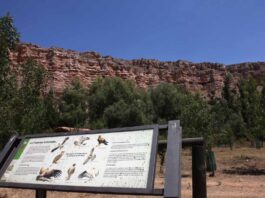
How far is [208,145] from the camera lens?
19.9m

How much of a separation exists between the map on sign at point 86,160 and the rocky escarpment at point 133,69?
53.1 m

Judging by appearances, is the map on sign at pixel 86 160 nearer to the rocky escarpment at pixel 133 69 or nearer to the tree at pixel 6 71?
the tree at pixel 6 71

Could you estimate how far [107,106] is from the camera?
→ 39938 mm

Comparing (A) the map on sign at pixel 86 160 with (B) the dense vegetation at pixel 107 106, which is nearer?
(A) the map on sign at pixel 86 160

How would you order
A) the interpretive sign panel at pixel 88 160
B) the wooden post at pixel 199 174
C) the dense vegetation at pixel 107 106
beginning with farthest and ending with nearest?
the dense vegetation at pixel 107 106, the wooden post at pixel 199 174, the interpretive sign panel at pixel 88 160

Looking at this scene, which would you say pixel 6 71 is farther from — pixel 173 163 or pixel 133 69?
pixel 133 69

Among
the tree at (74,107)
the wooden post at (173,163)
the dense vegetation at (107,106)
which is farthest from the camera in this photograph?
the tree at (74,107)

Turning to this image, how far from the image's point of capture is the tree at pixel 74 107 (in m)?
43.9

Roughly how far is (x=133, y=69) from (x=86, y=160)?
7447 centimetres

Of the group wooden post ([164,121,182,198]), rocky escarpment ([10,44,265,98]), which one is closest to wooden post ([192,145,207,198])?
wooden post ([164,121,182,198])

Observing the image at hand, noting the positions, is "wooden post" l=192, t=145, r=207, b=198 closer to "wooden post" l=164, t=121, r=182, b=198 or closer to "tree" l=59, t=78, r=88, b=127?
"wooden post" l=164, t=121, r=182, b=198

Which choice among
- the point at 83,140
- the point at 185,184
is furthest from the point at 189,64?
the point at 83,140

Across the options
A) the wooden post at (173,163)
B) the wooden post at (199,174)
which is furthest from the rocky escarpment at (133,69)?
the wooden post at (173,163)

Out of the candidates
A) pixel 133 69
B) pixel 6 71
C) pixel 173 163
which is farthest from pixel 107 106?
pixel 133 69
